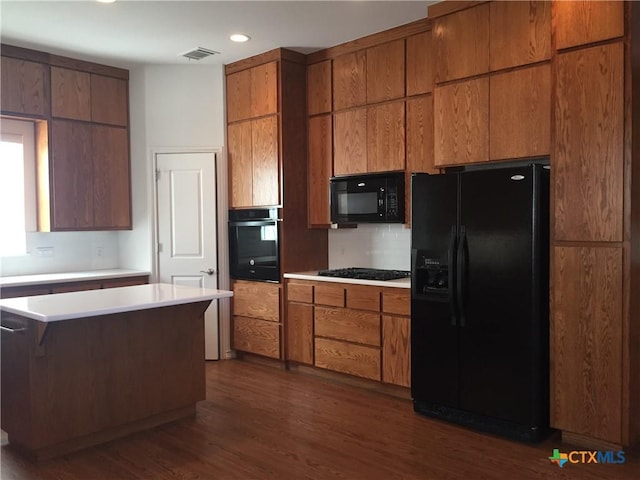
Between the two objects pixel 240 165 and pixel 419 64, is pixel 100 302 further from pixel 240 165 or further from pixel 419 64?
pixel 419 64

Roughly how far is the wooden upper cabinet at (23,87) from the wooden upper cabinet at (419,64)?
3.11 metres

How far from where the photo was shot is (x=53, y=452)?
3094mm

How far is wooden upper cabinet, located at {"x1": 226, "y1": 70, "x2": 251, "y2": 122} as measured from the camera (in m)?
5.07

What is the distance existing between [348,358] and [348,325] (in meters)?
0.26

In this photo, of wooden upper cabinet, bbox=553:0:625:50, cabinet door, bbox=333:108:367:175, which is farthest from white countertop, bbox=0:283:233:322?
wooden upper cabinet, bbox=553:0:625:50

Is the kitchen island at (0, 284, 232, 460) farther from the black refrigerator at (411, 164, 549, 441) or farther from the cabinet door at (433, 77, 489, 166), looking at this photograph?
the cabinet door at (433, 77, 489, 166)

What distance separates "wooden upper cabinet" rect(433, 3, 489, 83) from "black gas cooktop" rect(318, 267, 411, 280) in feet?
4.82

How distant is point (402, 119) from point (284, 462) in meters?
2.57

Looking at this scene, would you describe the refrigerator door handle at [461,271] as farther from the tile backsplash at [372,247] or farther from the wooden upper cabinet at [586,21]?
the wooden upper cabinet at [586,21]

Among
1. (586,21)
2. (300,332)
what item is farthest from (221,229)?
(586,21)

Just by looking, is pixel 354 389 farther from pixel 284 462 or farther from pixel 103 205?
pixel 103 205

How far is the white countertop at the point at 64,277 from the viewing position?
4386 millimetres

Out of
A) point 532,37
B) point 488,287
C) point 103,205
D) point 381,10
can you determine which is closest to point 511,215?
point 488,287

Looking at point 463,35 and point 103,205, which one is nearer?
point 463,35
